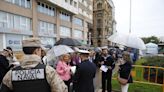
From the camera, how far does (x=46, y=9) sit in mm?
28484

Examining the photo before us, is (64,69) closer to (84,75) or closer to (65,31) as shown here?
(84,75)

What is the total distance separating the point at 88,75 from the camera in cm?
467

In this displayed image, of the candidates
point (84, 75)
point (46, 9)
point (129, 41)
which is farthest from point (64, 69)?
point (46, 9)

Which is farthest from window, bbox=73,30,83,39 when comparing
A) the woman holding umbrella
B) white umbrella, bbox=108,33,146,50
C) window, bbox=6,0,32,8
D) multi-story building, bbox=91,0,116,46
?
the woman holding umbrella

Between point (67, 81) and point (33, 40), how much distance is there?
2415mm

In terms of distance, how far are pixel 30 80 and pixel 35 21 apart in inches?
915

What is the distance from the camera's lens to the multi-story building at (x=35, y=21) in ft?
64.5

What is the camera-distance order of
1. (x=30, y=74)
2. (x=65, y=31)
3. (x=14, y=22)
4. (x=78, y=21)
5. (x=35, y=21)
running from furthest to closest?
(x=78, y=21), (x=65, y=31), (x=35, y=21), (x=14, y=22), (x=30, y=74)

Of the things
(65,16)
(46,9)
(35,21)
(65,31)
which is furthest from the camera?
(65,16)

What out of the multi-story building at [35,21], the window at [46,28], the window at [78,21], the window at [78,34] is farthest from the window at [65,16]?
the window at [46,28]

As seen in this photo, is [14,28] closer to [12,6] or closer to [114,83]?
[12,6]

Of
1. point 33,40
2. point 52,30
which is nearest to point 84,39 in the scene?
point 52,30

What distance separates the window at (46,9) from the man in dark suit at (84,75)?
2295 centimetres

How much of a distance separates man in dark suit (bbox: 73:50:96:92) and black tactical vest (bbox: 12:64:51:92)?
2.31m
